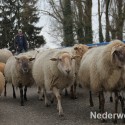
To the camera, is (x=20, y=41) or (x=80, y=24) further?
(x=80, y=24)

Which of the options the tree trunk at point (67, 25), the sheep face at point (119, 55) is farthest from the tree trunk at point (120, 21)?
the sheep face at point (119, 55)

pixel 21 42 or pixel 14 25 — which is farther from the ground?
pixel 14 25

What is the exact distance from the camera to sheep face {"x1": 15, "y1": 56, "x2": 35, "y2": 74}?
1315cm

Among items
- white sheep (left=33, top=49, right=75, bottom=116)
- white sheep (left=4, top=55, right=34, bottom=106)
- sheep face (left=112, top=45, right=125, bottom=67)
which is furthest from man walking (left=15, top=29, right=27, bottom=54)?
A: sheep face (left=112, top=45, right=125, bottom=67)

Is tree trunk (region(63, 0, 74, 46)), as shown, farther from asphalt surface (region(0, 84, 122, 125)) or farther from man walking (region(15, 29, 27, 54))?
asphalt surface (region(0, 84, 122, 125))

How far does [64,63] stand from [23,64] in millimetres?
2908

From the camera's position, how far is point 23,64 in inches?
520

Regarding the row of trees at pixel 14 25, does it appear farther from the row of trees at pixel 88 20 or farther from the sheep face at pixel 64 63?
the sheep face at pixel 64 63

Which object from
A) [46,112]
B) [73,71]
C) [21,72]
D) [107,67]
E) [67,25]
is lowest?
[46,112]

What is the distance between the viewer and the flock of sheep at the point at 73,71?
930cm

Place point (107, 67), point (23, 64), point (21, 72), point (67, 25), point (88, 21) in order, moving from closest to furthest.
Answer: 1. point (107, 67)
2. point (23, 64)
3. point (21, 72)
4. point (88, 21)
5. point (67, 25)

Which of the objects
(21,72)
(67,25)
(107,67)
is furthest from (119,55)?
(67,25)

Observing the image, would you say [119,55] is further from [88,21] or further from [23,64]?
[88,21]

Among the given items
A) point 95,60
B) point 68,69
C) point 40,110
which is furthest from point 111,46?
point 40,110
